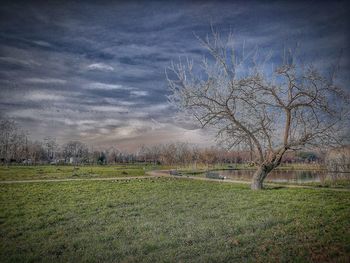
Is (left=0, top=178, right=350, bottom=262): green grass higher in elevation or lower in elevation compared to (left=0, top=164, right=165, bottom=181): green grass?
higher

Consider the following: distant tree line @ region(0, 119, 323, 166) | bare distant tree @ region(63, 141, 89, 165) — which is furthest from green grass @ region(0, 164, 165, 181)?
bare distant tree @ region(63, 141, 89, 165)

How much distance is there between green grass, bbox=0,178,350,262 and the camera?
20.9 ft

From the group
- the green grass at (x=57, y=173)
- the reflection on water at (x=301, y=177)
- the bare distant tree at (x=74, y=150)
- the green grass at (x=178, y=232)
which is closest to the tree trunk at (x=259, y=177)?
the green grass at (x=178, y=232)

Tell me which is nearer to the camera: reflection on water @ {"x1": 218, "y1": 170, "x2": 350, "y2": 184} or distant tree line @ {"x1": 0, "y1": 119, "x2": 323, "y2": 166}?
reflection on water @ {"x1": 218, "y1": 170, "x2": 350, "y2": 184}

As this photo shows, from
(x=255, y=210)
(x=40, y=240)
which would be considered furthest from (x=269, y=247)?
(x=40, y=240)

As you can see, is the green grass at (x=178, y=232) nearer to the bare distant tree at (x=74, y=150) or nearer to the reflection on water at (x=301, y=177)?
the reflection on water at (x=301, y=177)

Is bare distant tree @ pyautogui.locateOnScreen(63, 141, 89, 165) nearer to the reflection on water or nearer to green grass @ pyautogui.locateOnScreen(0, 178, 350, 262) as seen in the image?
the reflection on water

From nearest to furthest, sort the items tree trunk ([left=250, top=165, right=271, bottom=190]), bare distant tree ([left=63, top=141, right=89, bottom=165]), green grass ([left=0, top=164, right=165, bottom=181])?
tree trunk ([left=250, top=165, right=271, bottom=190]) < green grass ([left=0, top=164, right=165, bottom=181]) < bare distant tree ([left=63, top=141, right=89, bottom=165])

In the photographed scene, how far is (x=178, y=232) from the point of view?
26.9 feet

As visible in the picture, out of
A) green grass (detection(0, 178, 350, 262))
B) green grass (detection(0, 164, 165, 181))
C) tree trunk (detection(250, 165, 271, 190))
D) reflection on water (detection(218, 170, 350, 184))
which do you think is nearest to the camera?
green grass (detection(0, 178, 350, 262))

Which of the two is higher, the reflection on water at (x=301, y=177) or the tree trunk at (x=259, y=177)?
the tree trunk at (x=259, y=177)

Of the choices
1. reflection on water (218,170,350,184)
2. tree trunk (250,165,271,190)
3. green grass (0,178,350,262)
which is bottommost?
reflection on water (218,170,350,184)

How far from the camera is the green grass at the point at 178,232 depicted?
637 cm

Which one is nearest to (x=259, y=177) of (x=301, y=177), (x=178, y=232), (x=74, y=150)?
(x=178, y=232)
